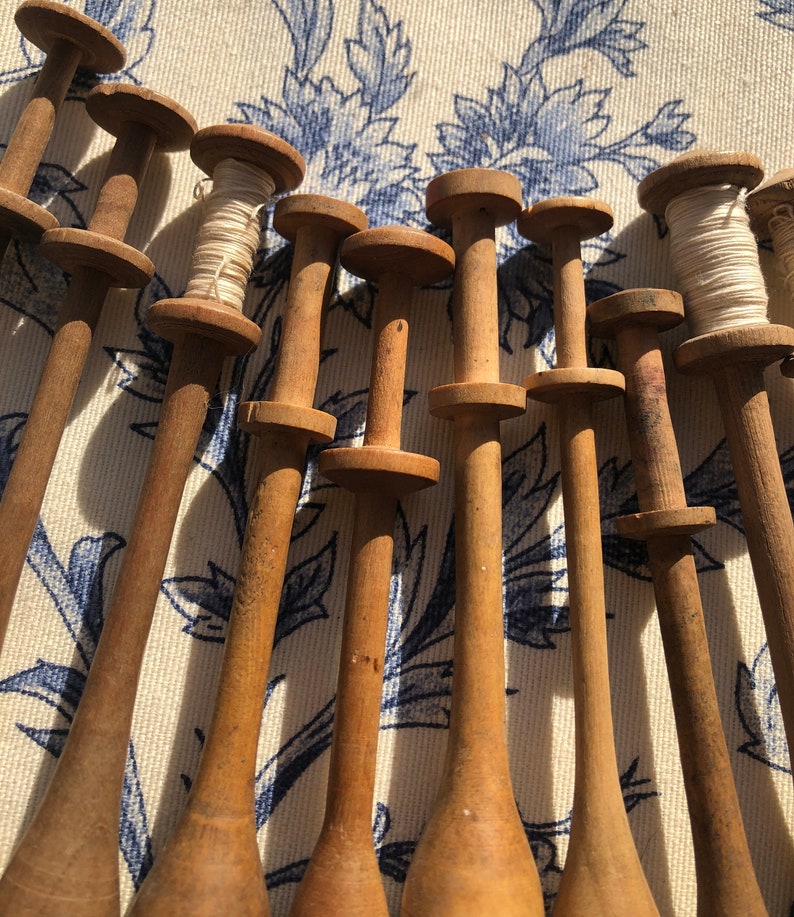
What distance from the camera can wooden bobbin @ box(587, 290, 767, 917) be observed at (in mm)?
616

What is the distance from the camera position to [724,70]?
89cm

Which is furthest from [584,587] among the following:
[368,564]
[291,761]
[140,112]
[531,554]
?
[140,112]

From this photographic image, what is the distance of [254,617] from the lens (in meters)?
0.63

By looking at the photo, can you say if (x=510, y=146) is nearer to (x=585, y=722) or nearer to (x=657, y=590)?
(x=657, y=590)

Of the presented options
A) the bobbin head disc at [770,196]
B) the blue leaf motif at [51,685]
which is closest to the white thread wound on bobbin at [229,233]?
the blue leaf motif at [51,685]

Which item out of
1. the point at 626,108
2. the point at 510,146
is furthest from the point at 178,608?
the point at 626,108

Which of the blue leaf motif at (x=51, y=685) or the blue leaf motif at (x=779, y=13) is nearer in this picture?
the blue leaf motif at (x=51, y=685)

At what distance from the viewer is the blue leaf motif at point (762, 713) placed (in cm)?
70

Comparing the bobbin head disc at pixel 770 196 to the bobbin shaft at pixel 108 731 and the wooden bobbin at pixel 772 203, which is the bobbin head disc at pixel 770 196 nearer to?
the wooden bobbin at pixel 772 203

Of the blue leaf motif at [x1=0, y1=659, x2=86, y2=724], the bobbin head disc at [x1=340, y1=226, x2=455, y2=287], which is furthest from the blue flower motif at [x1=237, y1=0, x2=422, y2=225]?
the blue leaf motif at [x1=0, y1=659, x2=86, y2=724]

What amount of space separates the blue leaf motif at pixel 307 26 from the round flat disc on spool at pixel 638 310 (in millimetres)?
426

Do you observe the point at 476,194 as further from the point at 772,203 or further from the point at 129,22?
the point at 129,22

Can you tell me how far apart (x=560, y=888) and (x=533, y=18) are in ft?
2.98

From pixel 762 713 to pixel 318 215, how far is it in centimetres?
62
